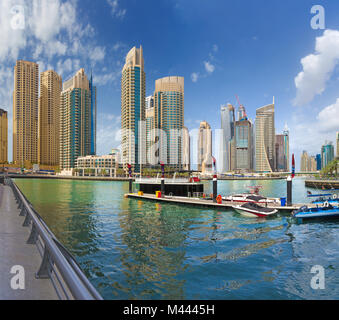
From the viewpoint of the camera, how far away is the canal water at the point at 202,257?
9992 millimetres

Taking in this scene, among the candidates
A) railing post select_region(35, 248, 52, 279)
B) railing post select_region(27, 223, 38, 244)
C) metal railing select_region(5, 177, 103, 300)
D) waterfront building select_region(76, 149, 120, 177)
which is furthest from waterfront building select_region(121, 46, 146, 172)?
metal railing select_region(5, 177, 103, 300)

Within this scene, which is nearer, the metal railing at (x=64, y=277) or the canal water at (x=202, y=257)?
the metal railing at (x=64, y=277)

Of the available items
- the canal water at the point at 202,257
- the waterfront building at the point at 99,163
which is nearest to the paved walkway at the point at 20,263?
the canal water at the point at 202,257

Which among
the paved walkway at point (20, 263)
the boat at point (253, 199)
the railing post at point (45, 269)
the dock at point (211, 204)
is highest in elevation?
the railing post at point (45, 269)

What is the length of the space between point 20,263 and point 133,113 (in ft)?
542

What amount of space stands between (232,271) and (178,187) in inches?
1430

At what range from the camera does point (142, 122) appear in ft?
555

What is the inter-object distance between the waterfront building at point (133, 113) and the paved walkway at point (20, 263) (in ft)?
503

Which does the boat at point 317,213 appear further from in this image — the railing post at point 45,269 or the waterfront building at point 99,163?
the waterfront building at point 99,163

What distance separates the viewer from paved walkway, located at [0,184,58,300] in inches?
178

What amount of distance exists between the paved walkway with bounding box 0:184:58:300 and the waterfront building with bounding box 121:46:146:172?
503 feet

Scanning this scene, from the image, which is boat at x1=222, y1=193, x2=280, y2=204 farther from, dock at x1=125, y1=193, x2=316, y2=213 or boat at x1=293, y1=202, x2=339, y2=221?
boat at x1=293, y1=202, x2=339, y2=221
